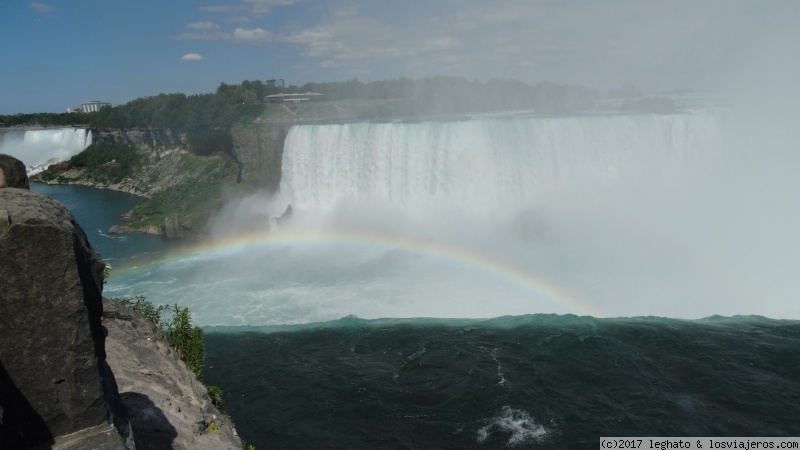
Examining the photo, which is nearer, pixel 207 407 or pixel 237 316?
pixel 207 407

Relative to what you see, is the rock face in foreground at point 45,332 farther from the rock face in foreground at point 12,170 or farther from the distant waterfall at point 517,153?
the distant waterfall at point 517,153

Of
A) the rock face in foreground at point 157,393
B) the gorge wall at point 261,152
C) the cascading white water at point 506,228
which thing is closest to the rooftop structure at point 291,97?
→ the gorge wall at point 261,152

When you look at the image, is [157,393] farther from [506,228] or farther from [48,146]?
[48,146]

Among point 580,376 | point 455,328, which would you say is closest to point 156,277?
point 455,328

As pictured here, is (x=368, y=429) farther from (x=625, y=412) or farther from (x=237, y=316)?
(x=237, y=316)

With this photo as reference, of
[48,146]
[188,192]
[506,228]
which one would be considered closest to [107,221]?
[188,192]

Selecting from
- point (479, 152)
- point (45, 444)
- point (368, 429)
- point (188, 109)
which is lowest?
point (368, 429)

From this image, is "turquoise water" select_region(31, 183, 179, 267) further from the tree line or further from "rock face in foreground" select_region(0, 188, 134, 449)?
"rock face in foreground" select_region(0, 188, 134, 449)
